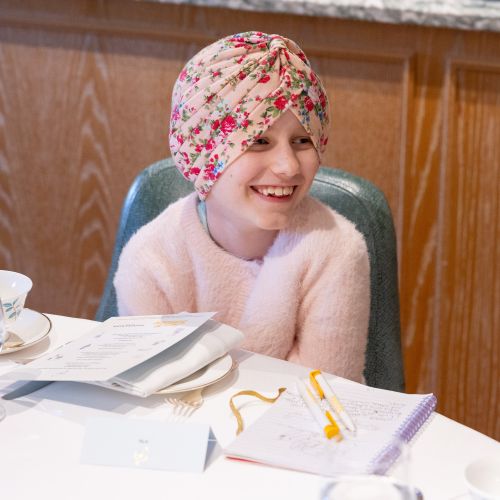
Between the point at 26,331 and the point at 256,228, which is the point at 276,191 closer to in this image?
the point at 256,228

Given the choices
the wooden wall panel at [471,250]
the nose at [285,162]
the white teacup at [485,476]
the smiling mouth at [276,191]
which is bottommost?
the wooden wall panel at [471,250]

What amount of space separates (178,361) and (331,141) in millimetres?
1269

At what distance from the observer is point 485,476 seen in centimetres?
88

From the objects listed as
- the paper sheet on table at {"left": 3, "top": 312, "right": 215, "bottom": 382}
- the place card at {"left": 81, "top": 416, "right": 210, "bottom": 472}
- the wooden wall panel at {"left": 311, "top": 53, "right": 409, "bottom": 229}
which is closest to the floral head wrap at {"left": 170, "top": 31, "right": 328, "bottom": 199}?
the paper sheet on table at {"left": 3, "top": 312, "right": 215, "bottom": 382}

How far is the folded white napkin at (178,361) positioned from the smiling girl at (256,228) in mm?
242

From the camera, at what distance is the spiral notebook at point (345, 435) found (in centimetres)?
100

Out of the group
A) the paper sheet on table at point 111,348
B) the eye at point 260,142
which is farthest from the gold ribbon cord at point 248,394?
the eye at point 260,142

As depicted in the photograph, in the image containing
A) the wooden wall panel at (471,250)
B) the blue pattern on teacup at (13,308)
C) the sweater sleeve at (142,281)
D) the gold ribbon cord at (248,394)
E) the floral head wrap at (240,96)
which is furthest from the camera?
the wooden wall panel at (471,250)

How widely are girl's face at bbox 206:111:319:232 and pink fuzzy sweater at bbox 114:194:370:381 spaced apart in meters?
0.07

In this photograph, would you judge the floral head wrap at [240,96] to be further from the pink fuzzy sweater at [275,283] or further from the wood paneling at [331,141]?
the wood paneling at [331,141]

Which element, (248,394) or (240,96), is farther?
(240,96)

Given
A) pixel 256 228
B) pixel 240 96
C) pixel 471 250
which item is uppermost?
pixel 240 96

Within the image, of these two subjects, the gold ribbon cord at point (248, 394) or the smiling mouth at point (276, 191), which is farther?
the smiling mouth at point (276, 191)

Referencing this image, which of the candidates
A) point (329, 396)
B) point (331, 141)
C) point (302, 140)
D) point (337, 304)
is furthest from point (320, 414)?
point (331, 141)
